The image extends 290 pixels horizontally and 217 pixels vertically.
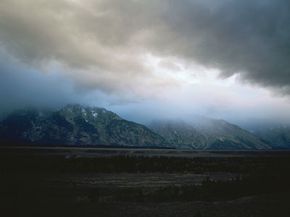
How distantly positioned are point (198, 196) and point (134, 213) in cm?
1239

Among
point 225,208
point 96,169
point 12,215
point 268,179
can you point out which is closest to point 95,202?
point 12,215

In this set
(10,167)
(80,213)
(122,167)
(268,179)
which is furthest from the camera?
(122,167)

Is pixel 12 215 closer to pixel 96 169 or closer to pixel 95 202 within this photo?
pixel 95 202

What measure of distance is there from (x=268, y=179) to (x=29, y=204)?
36.2 meters

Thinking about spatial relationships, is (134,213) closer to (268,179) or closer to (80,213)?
(80,213)

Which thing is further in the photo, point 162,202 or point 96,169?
point 96,169

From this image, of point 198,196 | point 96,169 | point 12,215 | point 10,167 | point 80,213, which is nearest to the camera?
A: point 12,215

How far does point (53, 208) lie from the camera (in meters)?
33.4

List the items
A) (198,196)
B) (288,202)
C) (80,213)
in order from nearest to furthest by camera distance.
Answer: (80,213) → (288,202) → (198,196)

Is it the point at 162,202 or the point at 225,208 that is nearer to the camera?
the point at 225,208

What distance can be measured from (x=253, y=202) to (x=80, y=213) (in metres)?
18.8

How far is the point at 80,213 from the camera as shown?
3138 centimetres

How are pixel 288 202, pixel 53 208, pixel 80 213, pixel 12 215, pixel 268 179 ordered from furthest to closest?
pixel 268 179
pixel 288 202
pixel 53 208
pixel 80 213
pixel 12 215

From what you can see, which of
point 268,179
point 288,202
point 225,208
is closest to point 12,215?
point 225,208
